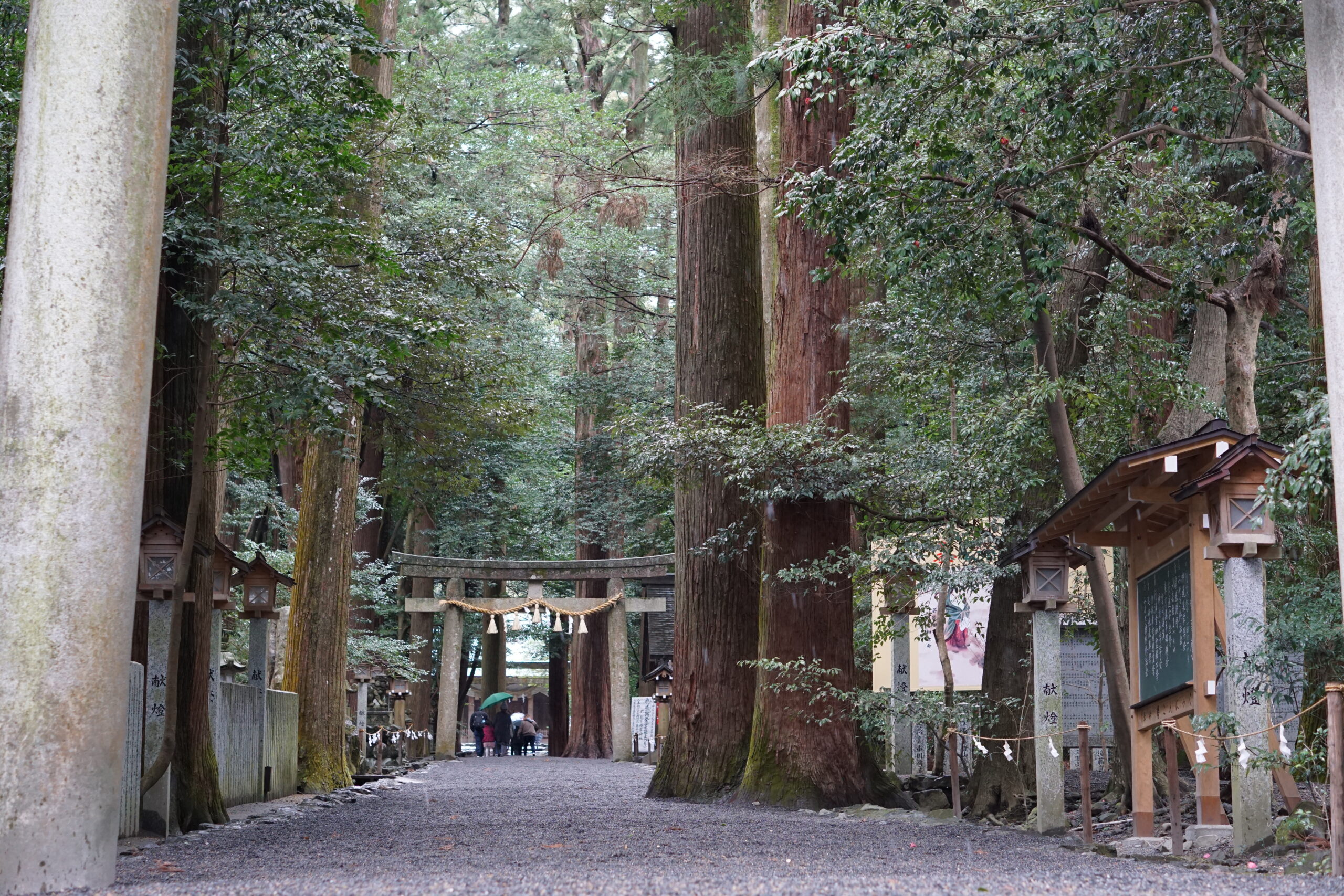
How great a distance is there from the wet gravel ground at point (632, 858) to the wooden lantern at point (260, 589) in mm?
1853

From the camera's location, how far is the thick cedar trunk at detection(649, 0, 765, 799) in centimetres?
1130

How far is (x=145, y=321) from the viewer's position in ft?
15.4

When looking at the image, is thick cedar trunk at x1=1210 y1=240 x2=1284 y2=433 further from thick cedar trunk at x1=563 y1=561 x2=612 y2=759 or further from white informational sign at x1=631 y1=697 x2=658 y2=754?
thick cedar trunk at x1=563 y1=561 x2=612 y2=759

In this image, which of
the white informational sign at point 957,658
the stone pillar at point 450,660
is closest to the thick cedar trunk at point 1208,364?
the white informational sign at point 957,658

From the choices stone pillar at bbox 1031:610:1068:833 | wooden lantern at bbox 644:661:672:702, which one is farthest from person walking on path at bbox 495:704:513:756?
stone pillar at bbox 1031:610:1068:833

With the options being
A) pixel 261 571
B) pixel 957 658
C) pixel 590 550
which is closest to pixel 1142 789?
pixel 261 571

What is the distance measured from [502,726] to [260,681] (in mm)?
18645

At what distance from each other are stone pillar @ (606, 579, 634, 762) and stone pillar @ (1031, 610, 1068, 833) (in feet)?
50.1

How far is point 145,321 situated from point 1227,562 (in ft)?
16.7

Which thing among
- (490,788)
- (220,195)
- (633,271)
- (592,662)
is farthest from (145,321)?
(592,662)

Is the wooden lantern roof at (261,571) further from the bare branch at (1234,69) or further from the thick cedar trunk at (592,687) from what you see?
the thick cedar trunk at (592,687)

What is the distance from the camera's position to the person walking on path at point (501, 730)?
29.5 meters

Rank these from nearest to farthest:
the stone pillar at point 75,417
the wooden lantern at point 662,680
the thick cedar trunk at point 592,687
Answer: the stone pillar at point 75,417
the wooden lantern at point 662,680
the thick cedar trunk at point 592,687

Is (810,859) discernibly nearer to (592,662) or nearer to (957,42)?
(957,42)
